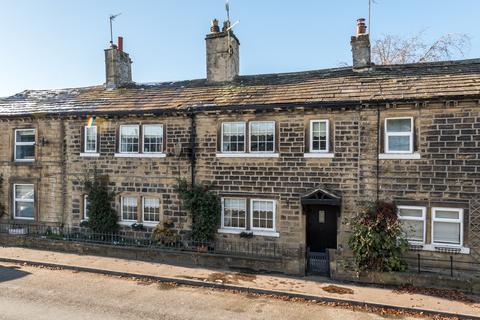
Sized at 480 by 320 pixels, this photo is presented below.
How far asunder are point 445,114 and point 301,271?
283 inches

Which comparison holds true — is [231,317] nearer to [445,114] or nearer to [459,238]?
[459,238]

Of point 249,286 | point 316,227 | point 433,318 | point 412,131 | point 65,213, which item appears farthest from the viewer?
point 65,213

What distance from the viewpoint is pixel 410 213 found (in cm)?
1142

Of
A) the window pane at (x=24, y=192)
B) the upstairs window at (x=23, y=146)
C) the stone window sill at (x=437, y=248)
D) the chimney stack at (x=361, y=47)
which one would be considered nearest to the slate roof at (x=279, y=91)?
the chimney stack at (x=361, y=47)

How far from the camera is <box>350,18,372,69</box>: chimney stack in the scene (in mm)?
14164

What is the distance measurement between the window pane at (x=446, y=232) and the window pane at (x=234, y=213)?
6.83 m

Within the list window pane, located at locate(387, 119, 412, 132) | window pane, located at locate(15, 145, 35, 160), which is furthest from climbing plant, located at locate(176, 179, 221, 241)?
window pane, located at locate(15, 145, 35, 160)

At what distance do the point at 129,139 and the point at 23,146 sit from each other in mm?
6129

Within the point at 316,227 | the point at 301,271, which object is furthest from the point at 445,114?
the point at 301,271

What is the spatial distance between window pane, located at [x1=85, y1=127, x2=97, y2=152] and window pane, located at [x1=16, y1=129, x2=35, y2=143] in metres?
3.15

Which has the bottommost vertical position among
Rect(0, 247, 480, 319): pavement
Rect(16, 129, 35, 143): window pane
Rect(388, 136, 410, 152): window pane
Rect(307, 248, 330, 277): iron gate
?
Rect(0, 247, 480, 319): pavement

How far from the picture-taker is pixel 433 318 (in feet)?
26.5

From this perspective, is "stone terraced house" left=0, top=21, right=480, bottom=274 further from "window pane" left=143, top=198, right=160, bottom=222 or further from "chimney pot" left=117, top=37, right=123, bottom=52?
"chimney pot" left=117, top=37, right=123, bottom=52

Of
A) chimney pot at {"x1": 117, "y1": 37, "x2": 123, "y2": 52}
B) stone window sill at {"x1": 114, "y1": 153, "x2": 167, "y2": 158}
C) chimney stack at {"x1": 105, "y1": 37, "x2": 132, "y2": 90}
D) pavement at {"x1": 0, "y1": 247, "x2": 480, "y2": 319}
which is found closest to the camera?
pavement at {"x1": 0, "y1": 247, "x2": 480, "y2": 319}
